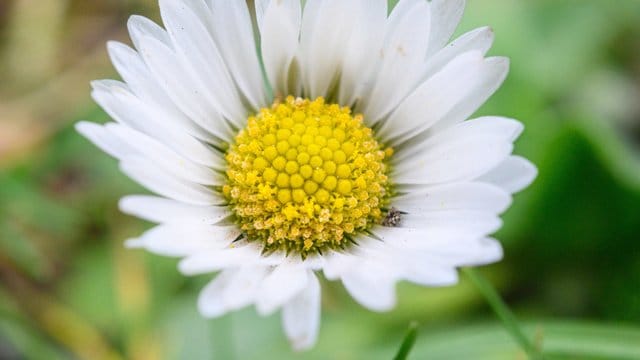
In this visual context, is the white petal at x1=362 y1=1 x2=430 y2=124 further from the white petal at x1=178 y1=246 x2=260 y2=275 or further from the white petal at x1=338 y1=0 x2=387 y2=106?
the white petal at x1=178 y1=246 x2=260 y2=275

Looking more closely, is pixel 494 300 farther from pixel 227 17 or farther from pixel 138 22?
pixel 138 22

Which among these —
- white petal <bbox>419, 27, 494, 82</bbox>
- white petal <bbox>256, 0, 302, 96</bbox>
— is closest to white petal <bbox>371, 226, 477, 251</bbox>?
white petal <bbox>419, 27, 494, 82</bbox>

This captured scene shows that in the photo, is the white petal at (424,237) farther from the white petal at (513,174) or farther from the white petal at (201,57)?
the white petal at (201,57)

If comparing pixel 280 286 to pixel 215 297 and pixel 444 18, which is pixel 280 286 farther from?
pixel 444 18

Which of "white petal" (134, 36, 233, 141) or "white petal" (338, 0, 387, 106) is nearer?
"white petal" (134, 36, 233, 141)

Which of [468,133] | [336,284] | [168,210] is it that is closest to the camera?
[168,210]

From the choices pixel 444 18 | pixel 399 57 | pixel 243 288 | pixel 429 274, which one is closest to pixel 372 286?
pixel 429 274
